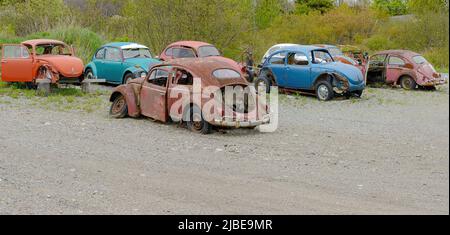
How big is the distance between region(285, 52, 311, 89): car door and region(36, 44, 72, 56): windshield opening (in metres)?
7.31

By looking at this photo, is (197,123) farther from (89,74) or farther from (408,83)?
(408,83)

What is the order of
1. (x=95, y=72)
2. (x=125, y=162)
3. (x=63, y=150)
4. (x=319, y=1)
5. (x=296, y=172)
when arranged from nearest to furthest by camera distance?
(x=296, y=172)
(x=125, y=162)
(x=63, y=150)
(x=95, y=72)
(x=319, y=1)

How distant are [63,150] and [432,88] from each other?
14923 millimetres

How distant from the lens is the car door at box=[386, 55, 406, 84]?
20.4 meters

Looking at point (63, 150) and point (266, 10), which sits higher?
point (266, 10)

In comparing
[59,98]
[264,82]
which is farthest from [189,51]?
[59,98]

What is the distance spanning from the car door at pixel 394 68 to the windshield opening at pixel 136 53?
8.78m

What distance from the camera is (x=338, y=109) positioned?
51.1ft

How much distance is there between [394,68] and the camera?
20547 millimetres

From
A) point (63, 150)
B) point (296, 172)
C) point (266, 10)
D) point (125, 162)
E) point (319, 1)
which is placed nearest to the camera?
point (296, 172)

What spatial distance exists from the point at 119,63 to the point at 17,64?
323cm

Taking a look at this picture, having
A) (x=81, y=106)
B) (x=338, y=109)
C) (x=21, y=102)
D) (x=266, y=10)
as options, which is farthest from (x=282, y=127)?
(x=266, y=10)

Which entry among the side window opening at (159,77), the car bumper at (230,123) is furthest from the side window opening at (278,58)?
the car bumper at (230,123)

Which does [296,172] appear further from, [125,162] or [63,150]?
[63,150]
